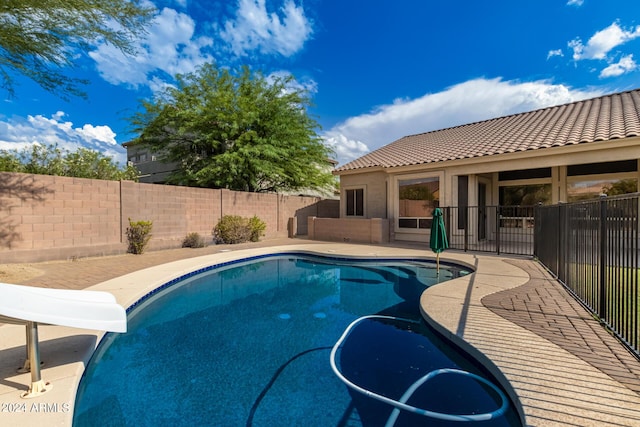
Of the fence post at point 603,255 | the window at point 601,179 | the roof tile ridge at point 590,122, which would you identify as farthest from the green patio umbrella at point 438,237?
the window at point 601,179

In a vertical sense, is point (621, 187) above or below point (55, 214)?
above

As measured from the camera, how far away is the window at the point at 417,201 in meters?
12.6

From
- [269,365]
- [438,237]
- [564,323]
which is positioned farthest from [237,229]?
[564,323]

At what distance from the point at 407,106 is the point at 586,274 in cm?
1576

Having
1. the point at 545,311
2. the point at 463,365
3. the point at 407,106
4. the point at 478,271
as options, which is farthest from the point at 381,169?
the point at 463,365

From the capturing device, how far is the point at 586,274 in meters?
4.59

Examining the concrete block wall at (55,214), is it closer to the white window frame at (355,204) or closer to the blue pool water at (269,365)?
the blue pool water at (269,365)

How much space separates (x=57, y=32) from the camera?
24.4 ft

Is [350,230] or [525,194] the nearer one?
[525,194]

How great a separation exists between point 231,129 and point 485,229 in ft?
43.8

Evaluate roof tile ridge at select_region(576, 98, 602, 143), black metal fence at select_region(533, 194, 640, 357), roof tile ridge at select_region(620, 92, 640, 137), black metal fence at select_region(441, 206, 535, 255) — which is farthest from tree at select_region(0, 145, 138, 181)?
roof tile ridge at select_region(620, 92, 640, 137)

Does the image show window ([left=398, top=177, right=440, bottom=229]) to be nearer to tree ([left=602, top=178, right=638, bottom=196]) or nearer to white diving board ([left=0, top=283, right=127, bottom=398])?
tree ([left=602, top=178, right=638, bottom=196])

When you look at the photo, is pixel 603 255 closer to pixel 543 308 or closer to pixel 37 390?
pixel 543 308

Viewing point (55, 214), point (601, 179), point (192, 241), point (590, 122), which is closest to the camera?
point (55, 214)
